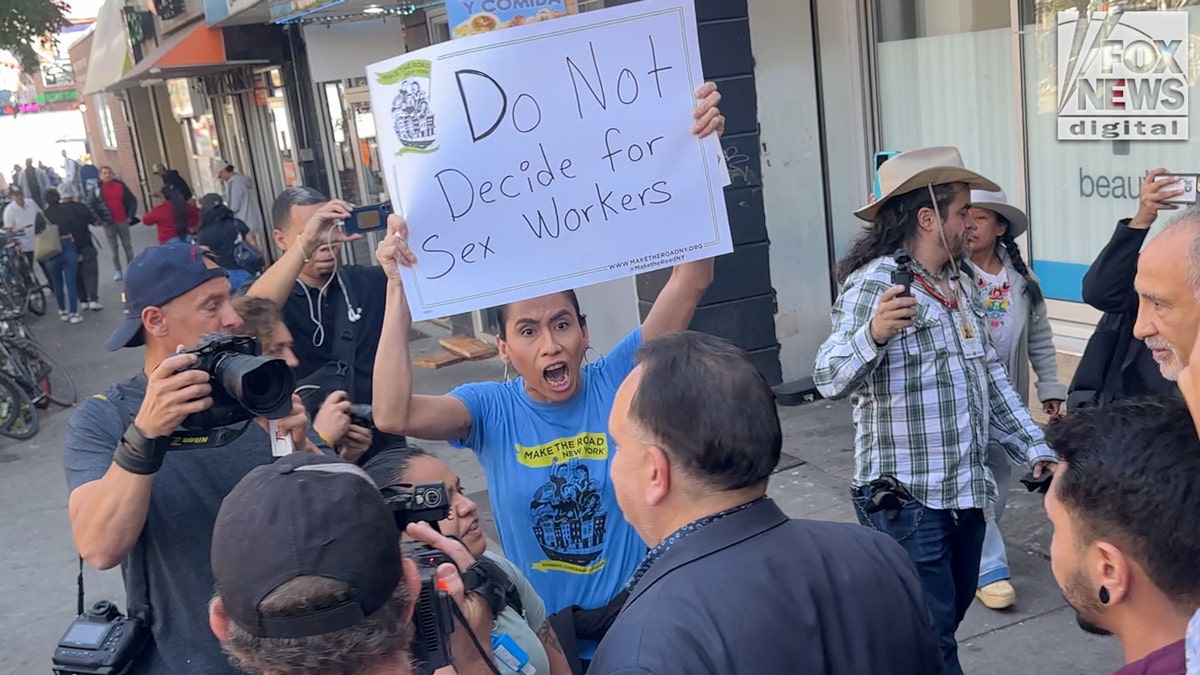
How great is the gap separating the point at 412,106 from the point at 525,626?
4.55 ft

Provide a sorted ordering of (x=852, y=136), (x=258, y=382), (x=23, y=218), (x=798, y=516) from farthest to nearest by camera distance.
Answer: (x=23, y=218) → (x=852, y=136) → (x=798, y=516) → (x=258, y=382)

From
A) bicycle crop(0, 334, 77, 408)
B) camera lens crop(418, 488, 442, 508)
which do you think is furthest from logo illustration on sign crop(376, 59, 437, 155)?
bicycle crop(0, 334, 77, 408)

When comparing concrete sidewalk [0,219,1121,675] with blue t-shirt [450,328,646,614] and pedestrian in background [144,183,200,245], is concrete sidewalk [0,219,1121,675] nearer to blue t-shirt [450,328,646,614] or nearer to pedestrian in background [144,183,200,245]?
blue t-shirt [450,328,646,614]

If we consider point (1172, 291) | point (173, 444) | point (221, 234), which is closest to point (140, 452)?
point (173, 444)

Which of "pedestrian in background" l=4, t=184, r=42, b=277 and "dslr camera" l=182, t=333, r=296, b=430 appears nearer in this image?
"dslr camera" l=182, t=333, r=296, b=430

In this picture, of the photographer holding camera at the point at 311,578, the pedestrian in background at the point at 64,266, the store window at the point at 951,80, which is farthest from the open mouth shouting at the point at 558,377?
the pedestrian in background at the point at 64,266

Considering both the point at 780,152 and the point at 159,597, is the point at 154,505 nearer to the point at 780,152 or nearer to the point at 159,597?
the point at 159,597

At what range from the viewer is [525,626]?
217 cm

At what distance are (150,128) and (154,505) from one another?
1175 inches

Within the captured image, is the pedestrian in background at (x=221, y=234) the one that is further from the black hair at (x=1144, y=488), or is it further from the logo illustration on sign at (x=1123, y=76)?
the black hair at (x=1144, y=488)

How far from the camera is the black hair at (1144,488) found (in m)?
1.60

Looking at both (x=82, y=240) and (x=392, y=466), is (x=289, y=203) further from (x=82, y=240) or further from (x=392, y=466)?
(x=82, y=240)

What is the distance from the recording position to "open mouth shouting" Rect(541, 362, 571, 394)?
9.27ft

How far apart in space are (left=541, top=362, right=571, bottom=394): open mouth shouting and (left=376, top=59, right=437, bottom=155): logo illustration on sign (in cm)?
64
